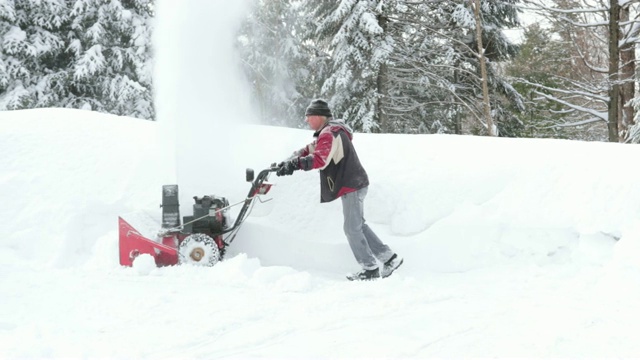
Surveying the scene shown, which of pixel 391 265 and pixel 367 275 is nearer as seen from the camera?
pixel 367 275

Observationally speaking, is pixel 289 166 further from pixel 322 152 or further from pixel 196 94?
pixel 196 94

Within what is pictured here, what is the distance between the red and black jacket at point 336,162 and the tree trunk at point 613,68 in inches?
389

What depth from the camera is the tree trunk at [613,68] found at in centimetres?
1199

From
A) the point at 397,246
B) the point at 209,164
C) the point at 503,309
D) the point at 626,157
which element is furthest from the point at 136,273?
the point at 626,157

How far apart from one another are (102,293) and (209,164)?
241 centimetres

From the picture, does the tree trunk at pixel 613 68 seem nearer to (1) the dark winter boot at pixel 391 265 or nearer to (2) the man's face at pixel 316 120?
(1) the dark winter boot at pixel 391 265

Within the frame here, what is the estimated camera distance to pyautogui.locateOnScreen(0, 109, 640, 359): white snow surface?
313 cm

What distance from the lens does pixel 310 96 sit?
2125 cm

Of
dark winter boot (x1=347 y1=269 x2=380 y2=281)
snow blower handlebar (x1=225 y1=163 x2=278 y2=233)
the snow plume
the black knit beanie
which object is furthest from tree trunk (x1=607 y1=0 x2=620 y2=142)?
snow blower handlebar (x1=225 y1=163 x2=278 y2=233)

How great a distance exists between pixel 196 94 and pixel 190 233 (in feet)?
7.06

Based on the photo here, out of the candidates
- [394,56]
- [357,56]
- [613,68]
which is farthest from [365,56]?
[613,68]

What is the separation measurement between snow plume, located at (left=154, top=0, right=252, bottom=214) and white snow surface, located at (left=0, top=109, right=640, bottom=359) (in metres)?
0.11

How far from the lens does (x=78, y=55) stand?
15.9 meters

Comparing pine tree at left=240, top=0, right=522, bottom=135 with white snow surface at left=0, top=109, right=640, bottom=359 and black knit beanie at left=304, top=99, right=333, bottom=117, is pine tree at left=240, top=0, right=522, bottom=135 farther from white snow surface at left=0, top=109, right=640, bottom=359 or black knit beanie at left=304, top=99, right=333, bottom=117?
black knit beanie at left=304, top=99, right=333, bottom=117
